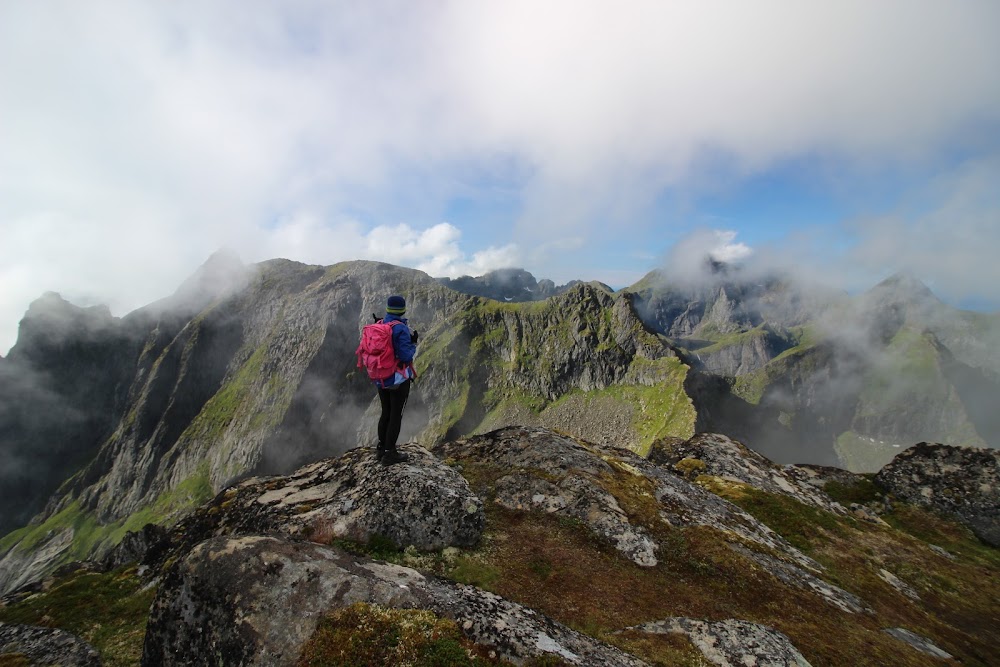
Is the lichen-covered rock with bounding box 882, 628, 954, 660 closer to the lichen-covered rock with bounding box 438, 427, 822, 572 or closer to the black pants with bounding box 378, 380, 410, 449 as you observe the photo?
the lichen-covered rock with bounding box 438, 427, 822, 572

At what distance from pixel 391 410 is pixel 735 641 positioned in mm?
14178

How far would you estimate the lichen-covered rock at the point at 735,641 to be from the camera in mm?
12672

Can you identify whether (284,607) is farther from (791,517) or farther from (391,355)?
(791,517)

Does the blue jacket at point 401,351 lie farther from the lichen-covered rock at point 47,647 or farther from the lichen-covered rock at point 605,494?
the lichen-covered rock at point 47,647

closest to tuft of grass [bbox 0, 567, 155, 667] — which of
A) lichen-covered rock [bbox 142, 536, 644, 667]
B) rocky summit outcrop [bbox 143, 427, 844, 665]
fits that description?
rocky summit outcrop [bbox 143, 427, 844, 665]

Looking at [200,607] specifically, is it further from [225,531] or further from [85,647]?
[225,531]

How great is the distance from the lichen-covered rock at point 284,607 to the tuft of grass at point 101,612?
170 inches

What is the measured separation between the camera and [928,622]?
62.8ft

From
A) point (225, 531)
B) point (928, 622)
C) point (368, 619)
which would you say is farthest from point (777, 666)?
point (225, 531)

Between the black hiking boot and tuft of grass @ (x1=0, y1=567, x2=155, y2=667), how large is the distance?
9714mm

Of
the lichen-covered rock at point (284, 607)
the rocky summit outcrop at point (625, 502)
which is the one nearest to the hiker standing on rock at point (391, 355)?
the lichen-covered rock at point (284, 607)

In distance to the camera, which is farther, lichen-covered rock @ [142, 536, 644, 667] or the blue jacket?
the blue jacket

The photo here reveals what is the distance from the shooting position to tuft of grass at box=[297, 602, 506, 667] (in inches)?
385

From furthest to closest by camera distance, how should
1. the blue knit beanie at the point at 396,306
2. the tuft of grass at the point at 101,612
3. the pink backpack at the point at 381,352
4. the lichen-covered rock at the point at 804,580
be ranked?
the lichen-covered rock at the point at 804,580, the blue knit beanie at the point at 396,306, the pink backpack at the point at 381,352, the tuft of grass at the point at 101,612
